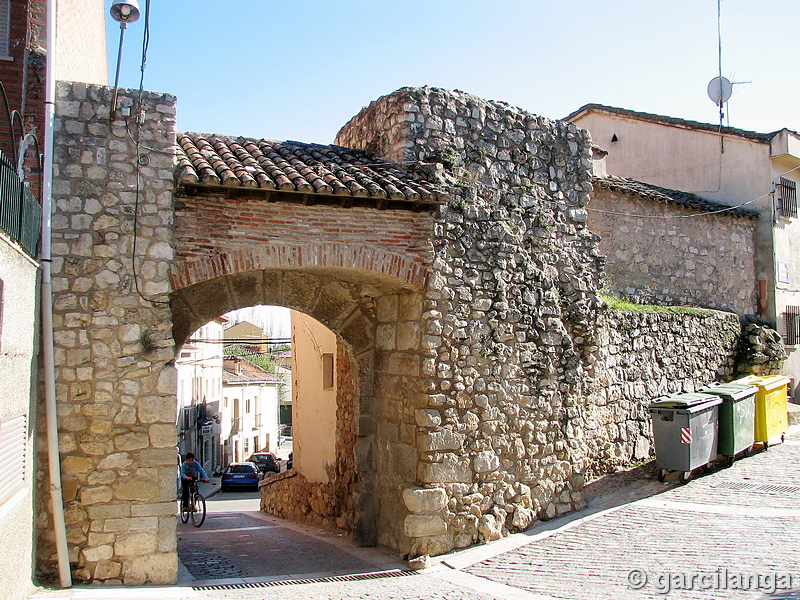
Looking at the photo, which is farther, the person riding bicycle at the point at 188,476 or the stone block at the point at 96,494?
the person riding bicycle at the point at 188,476

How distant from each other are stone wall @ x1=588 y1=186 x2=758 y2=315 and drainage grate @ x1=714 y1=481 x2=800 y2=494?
4.78 meters

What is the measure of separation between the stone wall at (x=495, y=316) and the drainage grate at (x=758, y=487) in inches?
94.7

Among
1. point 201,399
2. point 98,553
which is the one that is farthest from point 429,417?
point 201,399

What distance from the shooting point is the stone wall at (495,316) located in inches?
337

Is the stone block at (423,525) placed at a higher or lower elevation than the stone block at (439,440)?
lower

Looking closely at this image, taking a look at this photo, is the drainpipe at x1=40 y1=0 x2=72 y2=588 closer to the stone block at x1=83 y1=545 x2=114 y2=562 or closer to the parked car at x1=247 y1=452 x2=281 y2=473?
the stone block at x1=83 y1=545 x2=114 y2=562

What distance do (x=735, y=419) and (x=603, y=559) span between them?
183 inches

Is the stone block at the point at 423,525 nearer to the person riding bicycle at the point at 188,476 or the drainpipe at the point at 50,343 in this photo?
the drainpipe at the point at 50,343

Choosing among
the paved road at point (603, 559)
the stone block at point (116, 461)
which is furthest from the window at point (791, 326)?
the stone block at point (116, 461)

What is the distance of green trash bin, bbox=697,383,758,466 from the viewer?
437 inches

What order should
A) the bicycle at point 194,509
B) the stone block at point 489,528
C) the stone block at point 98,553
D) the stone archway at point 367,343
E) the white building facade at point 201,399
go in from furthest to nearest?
the white building facade at point 201,399
the bicycle at point 194,509
the stone archway at point 367,343
the stone block at point 489,528
the stone block at point 98,553

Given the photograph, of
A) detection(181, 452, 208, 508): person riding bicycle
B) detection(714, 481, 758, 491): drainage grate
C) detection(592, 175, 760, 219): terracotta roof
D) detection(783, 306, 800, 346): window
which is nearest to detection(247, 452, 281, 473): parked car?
detection(181, 452, 208, 508): person riding bicycle

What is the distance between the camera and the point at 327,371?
1230 cm

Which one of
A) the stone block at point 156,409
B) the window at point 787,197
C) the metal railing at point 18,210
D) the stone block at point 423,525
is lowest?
the stone block at point 423,525
